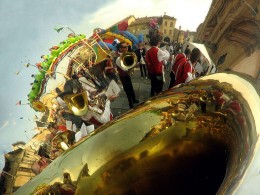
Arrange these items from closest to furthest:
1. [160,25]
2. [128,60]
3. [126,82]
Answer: [160,25] → [128,60] → [126,82]

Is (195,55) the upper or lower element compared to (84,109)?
upper

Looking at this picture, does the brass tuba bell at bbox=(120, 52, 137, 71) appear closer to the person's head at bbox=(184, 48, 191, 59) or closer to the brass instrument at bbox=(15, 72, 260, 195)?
the person's head at bbox=(184, 48, 191, 59)

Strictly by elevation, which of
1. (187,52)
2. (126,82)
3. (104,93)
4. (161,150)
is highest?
(187,52)

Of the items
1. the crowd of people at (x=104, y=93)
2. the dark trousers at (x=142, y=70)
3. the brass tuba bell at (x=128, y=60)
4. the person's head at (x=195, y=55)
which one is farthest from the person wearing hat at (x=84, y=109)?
the dark trousers at (x=142, y=70)

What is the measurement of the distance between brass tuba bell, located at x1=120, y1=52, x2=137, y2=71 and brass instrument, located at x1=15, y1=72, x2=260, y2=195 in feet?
7.23

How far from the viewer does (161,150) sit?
2.12 m

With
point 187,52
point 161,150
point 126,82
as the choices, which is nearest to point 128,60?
point 126,82

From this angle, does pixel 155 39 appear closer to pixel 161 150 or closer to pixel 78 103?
pixel 78 103

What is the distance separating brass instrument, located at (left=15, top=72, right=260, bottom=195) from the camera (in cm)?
204

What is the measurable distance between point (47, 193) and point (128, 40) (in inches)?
170

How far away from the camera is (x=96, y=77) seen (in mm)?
6418

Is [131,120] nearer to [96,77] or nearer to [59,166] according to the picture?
[59,166]

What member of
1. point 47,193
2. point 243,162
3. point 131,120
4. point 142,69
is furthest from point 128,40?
point 243,162

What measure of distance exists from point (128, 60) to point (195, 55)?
1252 millimetres
